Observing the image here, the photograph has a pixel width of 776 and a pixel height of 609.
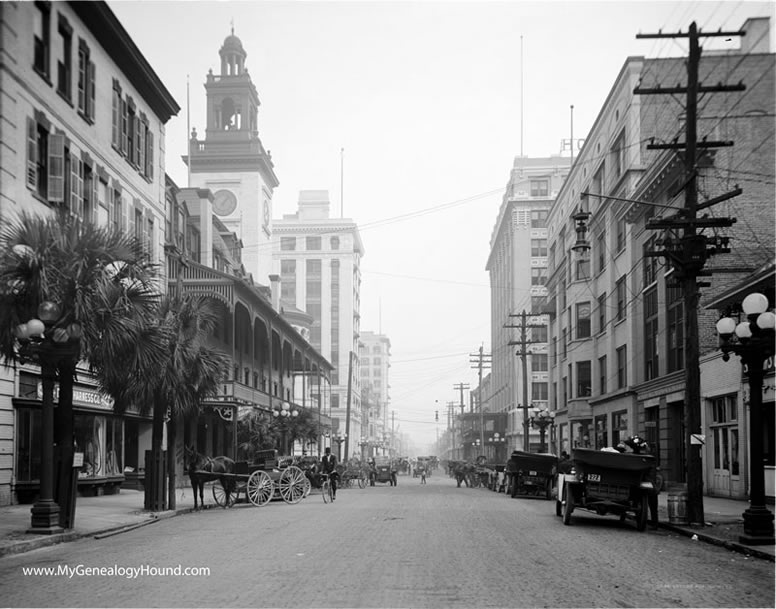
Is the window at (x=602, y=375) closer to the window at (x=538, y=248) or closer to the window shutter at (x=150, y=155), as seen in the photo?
the window shutter at (x=150, y=155)

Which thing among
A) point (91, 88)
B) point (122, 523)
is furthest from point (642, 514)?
point (91, 88)

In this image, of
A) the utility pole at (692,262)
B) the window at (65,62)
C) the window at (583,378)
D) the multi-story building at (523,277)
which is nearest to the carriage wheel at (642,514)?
the utility pole at (692,262)

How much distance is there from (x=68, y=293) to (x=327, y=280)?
126 meters

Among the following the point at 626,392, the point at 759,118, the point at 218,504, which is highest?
the point at 759,118

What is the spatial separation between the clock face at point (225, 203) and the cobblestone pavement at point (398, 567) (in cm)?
7662

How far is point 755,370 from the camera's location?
57.6 feet

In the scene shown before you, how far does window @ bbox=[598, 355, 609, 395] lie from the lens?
51.4m

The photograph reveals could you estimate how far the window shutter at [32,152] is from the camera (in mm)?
23875

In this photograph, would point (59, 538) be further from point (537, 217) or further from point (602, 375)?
point (537, 217)

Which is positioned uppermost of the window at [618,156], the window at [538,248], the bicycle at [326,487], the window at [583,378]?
the window at [538,248]

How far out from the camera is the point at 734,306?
20.4 metres

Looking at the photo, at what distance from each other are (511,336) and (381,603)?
93.8 m

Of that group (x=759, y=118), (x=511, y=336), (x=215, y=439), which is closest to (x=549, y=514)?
(x=759, y=118)

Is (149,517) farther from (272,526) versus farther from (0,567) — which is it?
(0,567)
